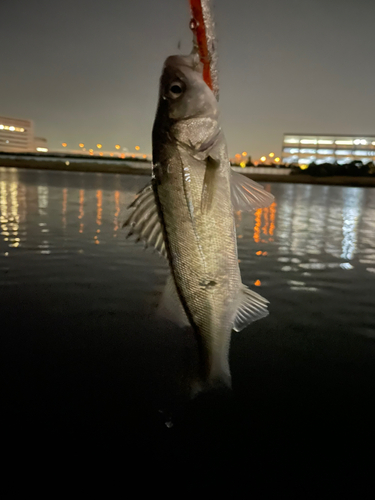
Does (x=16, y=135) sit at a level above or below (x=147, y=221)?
above

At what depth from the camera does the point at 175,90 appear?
2.05 metres

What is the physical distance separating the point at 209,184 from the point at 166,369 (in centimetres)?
245

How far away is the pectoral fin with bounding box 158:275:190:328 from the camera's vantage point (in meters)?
2.27

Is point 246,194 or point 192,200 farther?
point 246,194

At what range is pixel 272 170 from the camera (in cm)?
9244

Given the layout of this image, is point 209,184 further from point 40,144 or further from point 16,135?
point 40,144

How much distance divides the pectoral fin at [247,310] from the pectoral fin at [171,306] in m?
0.34

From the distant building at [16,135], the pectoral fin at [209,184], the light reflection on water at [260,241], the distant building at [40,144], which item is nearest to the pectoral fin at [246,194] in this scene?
the pectoral fin at [209,184]

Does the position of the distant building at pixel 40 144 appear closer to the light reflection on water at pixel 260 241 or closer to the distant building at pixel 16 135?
the distant building at pixel 16 135

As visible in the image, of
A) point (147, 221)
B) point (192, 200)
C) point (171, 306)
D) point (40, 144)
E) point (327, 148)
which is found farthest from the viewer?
point (40, 144)

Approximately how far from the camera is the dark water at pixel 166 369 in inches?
117

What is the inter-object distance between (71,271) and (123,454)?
4.82m

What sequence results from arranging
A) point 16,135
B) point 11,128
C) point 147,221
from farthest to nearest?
point 16,135
point 11,128
point 147,221

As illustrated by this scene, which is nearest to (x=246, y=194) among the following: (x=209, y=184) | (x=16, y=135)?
(x=209, y=184)
